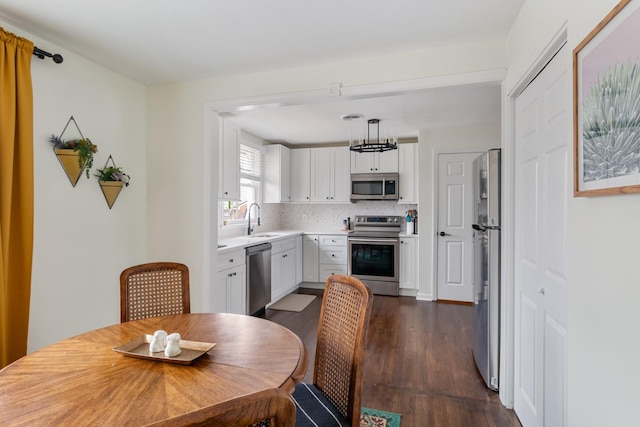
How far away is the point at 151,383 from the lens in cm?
105

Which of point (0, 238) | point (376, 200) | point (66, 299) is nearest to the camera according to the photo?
point (0, 238)

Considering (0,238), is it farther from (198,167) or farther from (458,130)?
(458,130)

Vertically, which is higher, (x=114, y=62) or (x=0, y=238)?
A: (x=114, y=62)

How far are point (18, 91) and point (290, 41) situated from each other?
1622 millimetres

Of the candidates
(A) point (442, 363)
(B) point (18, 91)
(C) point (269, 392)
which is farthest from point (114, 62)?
(A) point (442, 363)

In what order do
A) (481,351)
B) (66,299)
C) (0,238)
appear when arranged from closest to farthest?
1. (0,238)
2. (66,299)
3. (481,351)

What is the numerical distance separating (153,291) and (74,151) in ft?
4.01

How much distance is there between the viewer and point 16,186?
1.96 m

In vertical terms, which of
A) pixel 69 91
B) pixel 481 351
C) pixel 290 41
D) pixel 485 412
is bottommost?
pixel 485 412

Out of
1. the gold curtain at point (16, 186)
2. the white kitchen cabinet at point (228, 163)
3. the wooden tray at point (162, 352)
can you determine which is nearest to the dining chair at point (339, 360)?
the wooden tray at point (162, 352)

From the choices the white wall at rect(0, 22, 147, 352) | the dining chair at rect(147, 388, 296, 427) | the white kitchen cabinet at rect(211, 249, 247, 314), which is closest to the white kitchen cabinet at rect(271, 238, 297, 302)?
the white kitchen cabinet at rect(211, 249, 247, 314)

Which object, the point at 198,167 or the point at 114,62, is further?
the point at 198,167

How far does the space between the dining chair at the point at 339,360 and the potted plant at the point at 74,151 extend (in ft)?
6.56

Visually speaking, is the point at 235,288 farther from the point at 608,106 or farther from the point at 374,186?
the point at 608,106
